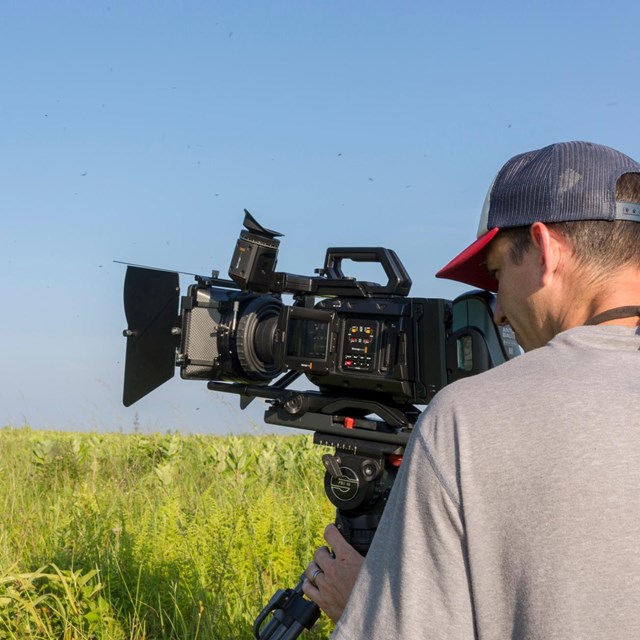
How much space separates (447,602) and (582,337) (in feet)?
1.59

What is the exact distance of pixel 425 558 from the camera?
4.26 ft

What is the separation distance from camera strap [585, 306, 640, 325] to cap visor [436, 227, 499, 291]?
29 cm

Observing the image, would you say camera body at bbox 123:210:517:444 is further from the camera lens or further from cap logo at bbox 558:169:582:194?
cap logo at bbox 558:169:582:194

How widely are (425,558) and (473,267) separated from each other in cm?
85

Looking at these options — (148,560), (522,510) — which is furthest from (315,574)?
(148,560)

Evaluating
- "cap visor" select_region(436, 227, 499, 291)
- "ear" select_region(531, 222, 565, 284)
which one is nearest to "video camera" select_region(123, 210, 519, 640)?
"cap visor" select_region(436, 227, 499, 291)

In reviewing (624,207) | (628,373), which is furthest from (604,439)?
(624,207)

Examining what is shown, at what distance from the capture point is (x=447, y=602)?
1285mm

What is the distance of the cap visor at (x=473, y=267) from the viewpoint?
1.77m

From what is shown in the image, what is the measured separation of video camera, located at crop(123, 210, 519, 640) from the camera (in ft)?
9.39

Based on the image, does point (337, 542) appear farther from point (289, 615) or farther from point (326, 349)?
point (326, 349)

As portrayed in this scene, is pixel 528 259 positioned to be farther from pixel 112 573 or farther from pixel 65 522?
pixel 65 522

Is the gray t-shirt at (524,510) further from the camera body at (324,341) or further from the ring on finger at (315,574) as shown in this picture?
the camera body at (324,341)

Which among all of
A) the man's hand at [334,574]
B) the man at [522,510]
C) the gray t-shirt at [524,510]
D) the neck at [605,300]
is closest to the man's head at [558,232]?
the neck at [605,300]
